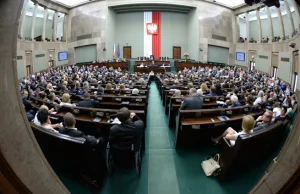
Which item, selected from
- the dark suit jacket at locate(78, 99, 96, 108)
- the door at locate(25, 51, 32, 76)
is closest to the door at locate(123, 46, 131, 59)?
the door at locate(25, 51, 32, 76)

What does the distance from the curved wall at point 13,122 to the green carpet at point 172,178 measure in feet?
5.42

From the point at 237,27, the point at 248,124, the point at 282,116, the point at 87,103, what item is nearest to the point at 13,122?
the point at 248,124

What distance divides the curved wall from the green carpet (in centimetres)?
165

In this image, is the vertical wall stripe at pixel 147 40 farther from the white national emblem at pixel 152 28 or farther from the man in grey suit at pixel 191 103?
the man in grey suit at pixel 191 103

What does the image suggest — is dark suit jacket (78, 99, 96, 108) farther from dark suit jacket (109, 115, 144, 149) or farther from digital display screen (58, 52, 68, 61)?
digital display screen (58, 52, 68, 61)

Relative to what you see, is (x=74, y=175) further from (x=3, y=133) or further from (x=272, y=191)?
(x=272, y=191)

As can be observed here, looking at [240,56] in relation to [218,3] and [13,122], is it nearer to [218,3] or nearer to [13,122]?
[218,3]

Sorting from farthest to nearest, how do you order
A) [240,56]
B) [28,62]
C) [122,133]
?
[240,56], [28,62], [122,133]

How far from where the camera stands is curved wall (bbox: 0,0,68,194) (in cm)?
122

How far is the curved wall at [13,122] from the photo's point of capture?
1.22 m

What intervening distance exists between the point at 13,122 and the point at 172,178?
250 centimetres

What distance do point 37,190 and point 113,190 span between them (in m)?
1.70

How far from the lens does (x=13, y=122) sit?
130cm

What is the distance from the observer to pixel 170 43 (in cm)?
2523
